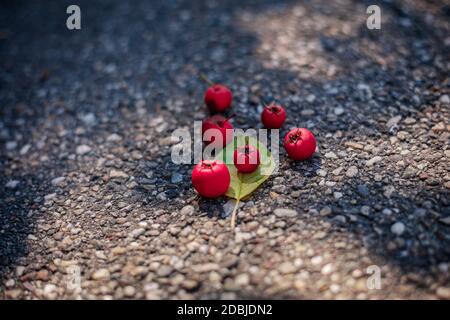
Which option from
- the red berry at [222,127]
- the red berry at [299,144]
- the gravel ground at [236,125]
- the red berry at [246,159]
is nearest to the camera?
the gravel ground at [236,125]

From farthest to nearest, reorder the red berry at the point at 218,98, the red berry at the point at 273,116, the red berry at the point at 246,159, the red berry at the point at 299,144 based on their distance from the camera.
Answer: the red berry at the point at 218,98, the red berry at the point at 273,116, the red berry at the point at 299,144, the red berry at the point at 246,159

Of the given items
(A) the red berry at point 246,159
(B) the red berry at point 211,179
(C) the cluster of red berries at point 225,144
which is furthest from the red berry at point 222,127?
(B) the red berry at point 211,179

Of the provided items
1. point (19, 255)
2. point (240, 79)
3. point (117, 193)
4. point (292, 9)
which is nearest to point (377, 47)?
point (292, 9)

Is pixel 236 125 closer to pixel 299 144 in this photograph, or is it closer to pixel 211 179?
pixel 299 144

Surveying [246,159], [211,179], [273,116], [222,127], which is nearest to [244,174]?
[246,159]

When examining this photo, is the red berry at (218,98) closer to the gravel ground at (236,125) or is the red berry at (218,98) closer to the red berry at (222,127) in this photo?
the gravel ground at (236,125)

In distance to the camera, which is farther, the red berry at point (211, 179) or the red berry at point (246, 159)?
the red berry at point (246, 159)

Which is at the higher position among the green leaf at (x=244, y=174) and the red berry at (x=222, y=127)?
the red berry at (x=222, y=127)
